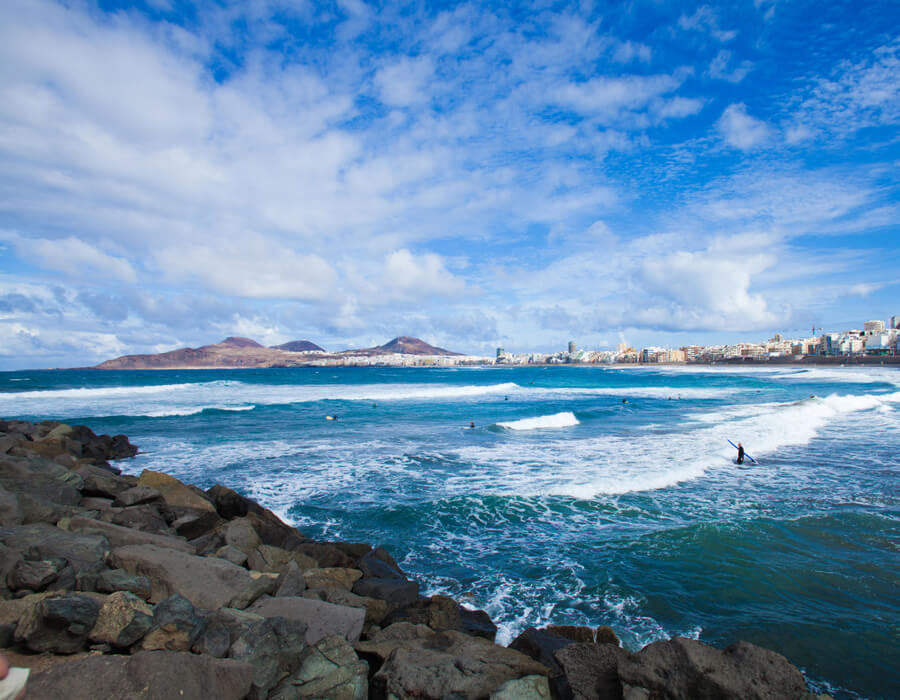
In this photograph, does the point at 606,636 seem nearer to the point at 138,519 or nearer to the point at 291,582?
the point at 291,582

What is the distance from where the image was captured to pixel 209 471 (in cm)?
1457

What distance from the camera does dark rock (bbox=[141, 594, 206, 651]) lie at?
3.79 m

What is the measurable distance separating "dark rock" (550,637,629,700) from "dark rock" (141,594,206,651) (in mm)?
3045

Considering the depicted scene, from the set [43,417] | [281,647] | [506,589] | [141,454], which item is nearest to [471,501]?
[506,589]

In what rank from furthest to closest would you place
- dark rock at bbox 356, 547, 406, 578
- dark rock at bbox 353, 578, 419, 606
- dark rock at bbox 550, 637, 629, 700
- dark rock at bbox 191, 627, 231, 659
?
dark rock at bbox 356, 547, 406, 578
dark rock at bbox 353, 578, 419, 606
dark rock at bbox 191, 627, 231, 659
dark rock at bbox 550, 637, 629, 700

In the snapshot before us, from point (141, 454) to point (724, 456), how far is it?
68.9ft

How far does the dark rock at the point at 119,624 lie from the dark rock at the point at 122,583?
1048mm

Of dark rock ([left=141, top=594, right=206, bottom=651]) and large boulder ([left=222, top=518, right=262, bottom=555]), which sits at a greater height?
dark rock ([left=141, top=594, right=206, bottom=651])

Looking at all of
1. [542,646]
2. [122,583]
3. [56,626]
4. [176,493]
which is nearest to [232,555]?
[122,583]

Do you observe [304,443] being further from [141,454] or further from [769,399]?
[769,399]

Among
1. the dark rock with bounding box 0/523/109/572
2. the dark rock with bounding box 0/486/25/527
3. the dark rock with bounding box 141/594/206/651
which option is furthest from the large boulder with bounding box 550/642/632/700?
the dark rock with bounding box 0/486/25/527

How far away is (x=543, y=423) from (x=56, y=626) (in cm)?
2265

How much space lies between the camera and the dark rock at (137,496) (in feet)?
28.3

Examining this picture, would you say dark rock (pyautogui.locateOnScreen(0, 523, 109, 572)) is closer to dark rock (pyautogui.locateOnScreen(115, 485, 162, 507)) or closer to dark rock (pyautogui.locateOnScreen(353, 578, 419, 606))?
dark rock (pyautogui.locateOnScreen(115, 485, 162, 507))
